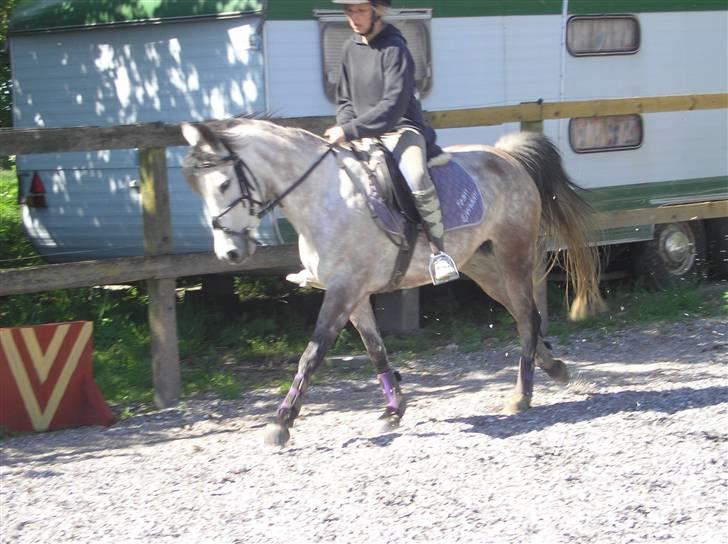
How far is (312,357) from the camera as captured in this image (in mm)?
6117

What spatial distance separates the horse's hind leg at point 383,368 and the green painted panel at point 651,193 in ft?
13.1

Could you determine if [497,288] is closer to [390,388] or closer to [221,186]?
[390,388]

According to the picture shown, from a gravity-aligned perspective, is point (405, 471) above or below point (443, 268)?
below

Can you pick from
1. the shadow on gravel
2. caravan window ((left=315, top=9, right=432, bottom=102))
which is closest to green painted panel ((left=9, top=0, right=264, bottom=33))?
caravan window ((left=315, top=9, right=432, bottom=102))

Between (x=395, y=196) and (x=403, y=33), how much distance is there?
10.8ft

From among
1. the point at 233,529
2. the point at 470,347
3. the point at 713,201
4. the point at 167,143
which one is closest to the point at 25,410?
the point at 167,143

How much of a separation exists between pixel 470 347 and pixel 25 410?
11.8 feet

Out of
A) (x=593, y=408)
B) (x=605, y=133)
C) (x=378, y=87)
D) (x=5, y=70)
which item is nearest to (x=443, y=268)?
(x=378, y=87)

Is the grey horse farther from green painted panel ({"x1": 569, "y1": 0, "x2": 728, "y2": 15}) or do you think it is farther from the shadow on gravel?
green painted panel ({"x1": 569, "y1": 0, "x2": 728, "y2": 15})

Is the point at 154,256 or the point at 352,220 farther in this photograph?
the point at 154,256

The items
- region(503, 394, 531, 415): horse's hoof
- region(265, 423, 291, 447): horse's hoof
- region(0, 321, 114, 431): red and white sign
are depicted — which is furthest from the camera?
region(0, 321, 114, 431): red and white sign

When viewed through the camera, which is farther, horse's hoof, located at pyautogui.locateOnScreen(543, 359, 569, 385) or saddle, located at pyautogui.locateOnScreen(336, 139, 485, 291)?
horse's hoof, located at pyautogui.locateOnScreen(543, 359, 569, 385)

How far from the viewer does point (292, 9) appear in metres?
8.62

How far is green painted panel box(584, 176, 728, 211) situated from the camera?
10.4m
